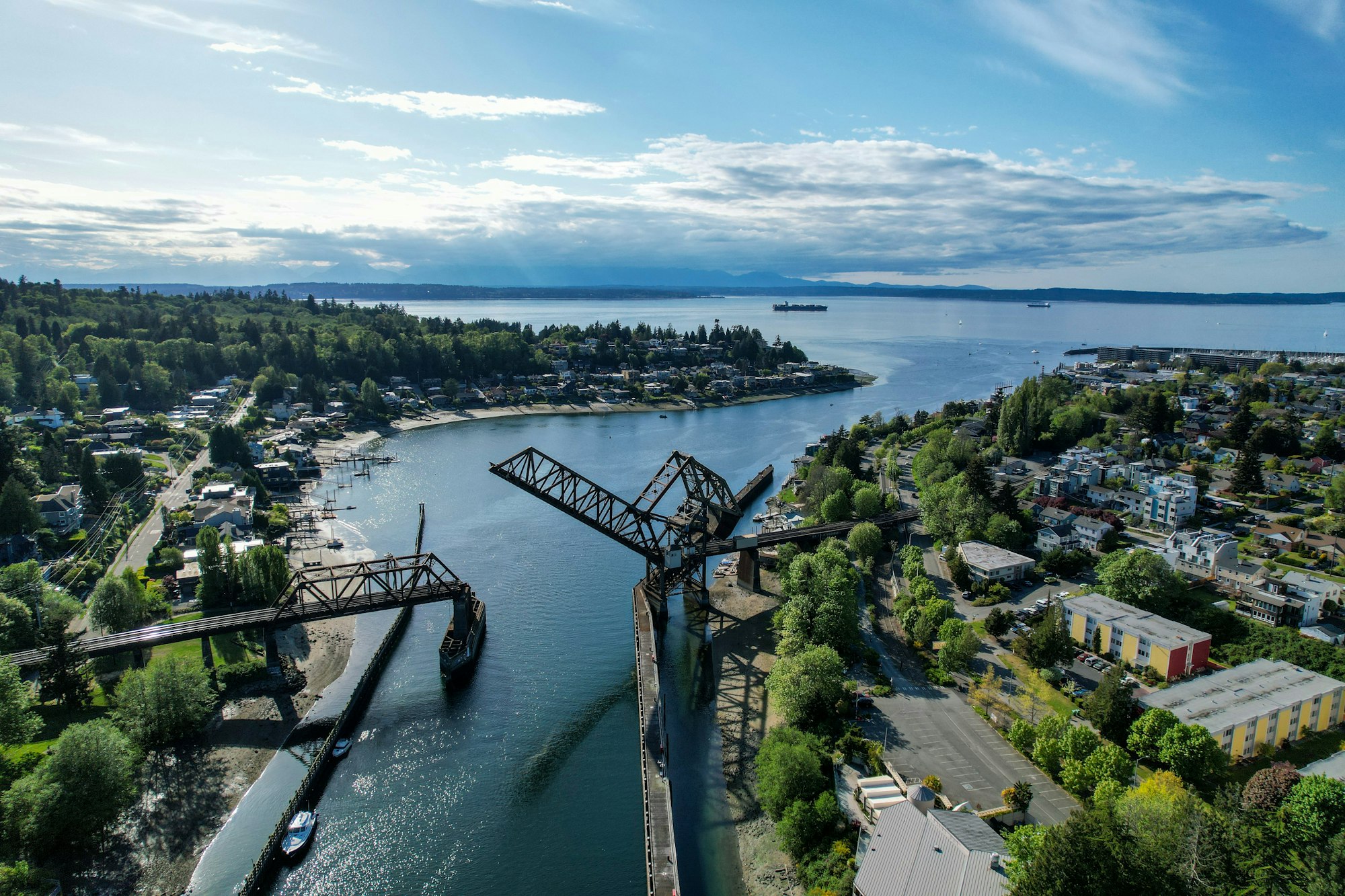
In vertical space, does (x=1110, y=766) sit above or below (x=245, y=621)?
below

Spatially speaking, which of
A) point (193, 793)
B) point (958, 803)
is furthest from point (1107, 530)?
point (193, 793)

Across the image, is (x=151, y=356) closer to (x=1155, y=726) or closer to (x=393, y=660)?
(x=393, y=660)

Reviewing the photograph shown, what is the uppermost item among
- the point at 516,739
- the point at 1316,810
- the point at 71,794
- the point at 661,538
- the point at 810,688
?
the point at 661,538

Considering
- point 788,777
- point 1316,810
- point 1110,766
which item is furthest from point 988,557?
point 788,777

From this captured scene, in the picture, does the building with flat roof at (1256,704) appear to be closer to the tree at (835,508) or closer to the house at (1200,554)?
the house at (1200,554)

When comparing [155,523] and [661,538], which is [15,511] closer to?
[155,523]

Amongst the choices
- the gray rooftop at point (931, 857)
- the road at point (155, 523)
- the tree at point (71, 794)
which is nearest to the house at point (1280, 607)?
the gray rooftop at point (931, 857)

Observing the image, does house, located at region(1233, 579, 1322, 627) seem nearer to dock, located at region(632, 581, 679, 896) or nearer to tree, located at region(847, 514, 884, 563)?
tree, located at region(847, 514, 884, 563)
